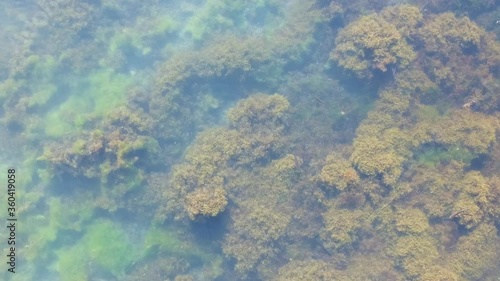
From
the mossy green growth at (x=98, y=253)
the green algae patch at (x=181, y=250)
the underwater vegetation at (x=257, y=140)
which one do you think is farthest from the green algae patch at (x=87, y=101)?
the green algae patch at (x=181, y=250)

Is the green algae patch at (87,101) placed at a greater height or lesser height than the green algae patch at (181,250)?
greater

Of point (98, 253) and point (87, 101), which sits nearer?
point (98, 253)

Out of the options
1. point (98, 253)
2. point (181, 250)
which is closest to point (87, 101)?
point (98, 253)

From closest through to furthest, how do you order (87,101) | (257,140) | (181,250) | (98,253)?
1. (181,250)
2. (98,253)
3. (257,140)
4. (87,101)

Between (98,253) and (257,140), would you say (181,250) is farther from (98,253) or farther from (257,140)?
(257,140)

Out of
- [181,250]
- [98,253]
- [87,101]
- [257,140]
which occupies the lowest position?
[181,250]

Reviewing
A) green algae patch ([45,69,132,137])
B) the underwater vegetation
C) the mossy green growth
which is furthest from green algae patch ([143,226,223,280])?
green algae patch ([45,69,132,137])

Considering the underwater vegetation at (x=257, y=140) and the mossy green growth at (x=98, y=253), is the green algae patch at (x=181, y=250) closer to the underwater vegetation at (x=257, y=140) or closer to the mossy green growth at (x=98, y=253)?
the underwater vegetation at (x=257, y=140)
